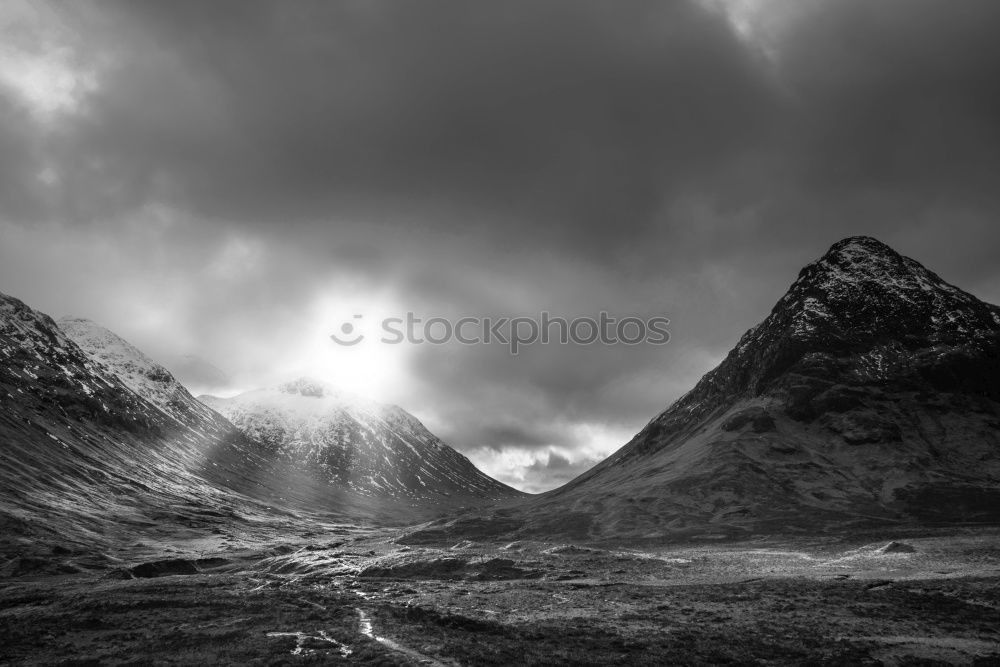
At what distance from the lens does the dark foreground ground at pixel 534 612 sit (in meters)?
31.7

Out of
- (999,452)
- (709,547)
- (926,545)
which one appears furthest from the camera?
(999,452)

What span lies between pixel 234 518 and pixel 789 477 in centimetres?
18071

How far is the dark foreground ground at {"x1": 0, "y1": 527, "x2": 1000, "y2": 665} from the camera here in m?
31.7

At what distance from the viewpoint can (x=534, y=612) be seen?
143ft

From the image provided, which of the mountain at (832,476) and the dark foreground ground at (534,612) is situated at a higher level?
the mountain at (832,476)

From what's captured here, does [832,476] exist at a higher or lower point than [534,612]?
higher

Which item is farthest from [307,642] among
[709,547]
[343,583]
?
[709,547]

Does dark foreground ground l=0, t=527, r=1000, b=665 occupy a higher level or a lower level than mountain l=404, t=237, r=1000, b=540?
lower

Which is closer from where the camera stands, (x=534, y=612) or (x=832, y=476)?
(x=534, y=612)

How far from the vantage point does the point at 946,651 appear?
96.7 ft

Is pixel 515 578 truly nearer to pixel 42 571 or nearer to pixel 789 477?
pixel 42 571

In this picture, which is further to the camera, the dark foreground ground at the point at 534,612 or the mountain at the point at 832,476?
the mountain at the point at 832,476

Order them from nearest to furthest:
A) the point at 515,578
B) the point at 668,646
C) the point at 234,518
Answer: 1. the point at 668,646
2. the point at 515,578
3. the point at 234,518

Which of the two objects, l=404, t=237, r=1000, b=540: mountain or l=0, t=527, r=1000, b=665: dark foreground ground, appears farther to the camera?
l=404, t=237, r=1000, b=540: mountain
